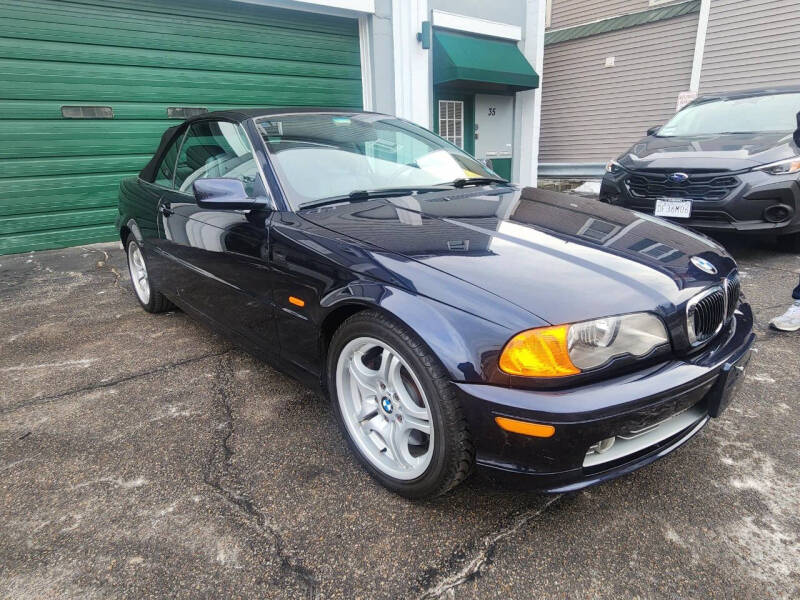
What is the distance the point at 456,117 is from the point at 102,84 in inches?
214

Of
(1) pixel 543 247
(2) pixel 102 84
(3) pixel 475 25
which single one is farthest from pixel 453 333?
(3) pixel 475 25

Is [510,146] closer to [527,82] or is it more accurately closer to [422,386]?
[527,82]

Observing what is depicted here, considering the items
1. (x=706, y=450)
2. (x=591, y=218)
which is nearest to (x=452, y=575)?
(x=706, y=450)

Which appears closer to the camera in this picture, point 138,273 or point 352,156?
point 352,156

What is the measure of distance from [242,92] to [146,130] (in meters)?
1.29

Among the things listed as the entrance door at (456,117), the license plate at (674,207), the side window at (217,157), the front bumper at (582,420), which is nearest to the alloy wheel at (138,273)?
the side window at (217,157)

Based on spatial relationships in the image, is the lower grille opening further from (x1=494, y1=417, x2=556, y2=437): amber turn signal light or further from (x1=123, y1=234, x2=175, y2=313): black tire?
(x1=123, y1=234, x2=175, y2=313): black tire

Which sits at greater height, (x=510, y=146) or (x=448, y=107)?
(x=448, y=107)

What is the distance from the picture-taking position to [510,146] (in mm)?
9297

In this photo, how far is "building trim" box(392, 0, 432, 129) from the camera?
693 centimetres

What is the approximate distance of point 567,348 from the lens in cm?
135

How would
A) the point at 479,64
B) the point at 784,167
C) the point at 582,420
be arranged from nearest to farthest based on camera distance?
the point at 582,420
the point at 784,167
the point at 479,64

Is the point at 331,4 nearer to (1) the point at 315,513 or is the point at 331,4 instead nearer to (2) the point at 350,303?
(2) the point at 350,303

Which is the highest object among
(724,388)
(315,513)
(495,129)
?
(495,129)
